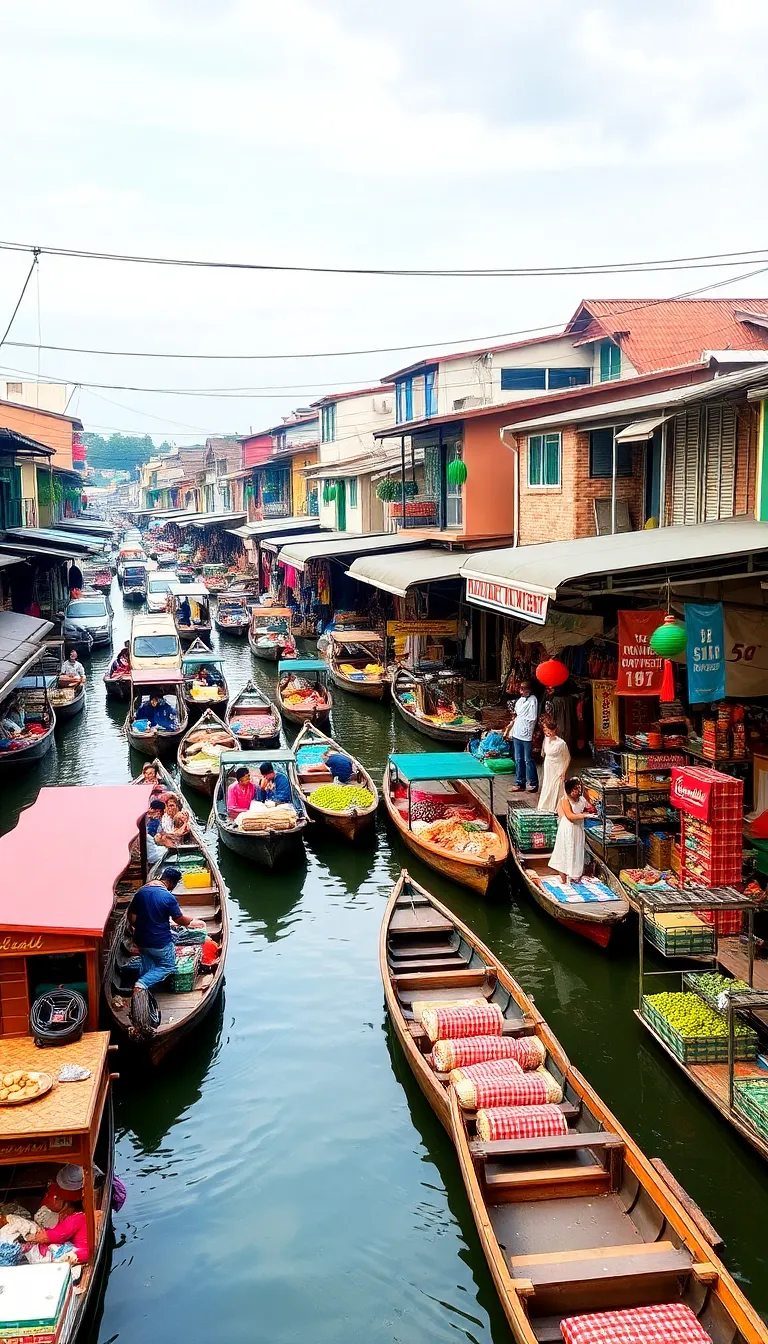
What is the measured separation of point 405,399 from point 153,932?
2631 centimetres

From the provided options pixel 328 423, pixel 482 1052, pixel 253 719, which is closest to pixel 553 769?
pixel 482 1052

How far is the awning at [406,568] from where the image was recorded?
22141 millimetres

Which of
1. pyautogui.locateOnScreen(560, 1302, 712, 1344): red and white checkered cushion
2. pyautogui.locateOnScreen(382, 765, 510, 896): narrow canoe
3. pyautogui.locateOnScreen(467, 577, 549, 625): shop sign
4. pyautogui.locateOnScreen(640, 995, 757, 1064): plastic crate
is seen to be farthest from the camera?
pyautogui.locateOnScreen(382, 765, 510, 896): narrow canoe

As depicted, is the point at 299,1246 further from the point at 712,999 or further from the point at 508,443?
the point at 508,443

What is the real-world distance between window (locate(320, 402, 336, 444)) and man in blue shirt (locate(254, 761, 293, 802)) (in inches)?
1088

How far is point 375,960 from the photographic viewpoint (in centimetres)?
1341

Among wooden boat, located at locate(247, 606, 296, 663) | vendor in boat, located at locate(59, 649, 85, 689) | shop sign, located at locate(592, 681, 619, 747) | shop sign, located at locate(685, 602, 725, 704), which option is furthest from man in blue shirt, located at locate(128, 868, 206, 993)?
wooden boat, located at locate(247, 606, 296, 663)

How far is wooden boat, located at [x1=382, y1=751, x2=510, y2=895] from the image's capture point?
14.2 m

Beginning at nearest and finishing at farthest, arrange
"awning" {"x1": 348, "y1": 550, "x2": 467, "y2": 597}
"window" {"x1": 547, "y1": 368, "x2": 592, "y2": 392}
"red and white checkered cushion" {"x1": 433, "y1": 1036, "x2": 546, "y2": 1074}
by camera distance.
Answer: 1. "red and white checkered cushion" {"x1": 433, "y1": 1036, "x2": 546, "y2": 1074}
2. "awning" {"x1": 348, "y1": 550, "x2": 467, "y2": 597}
3. "window" {"x1": 547, "y1": 368, "x2": 592, "y2": 392}

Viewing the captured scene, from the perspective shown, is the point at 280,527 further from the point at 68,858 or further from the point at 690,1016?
the point at 690,1016

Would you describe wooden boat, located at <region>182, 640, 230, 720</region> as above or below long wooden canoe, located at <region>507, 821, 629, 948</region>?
above

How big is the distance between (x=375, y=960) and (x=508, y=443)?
13071 mm

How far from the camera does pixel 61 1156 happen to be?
6836mm

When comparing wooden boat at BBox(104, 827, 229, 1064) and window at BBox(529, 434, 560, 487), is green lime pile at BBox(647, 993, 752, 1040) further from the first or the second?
window at BBox(529, 434, 560, 487)
